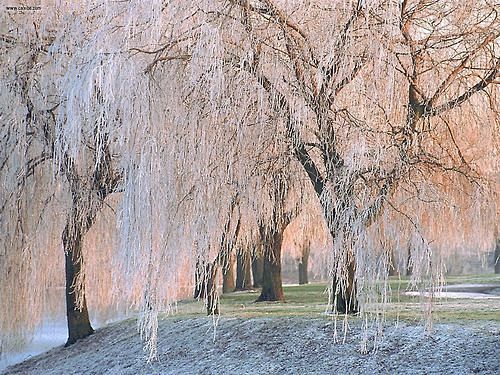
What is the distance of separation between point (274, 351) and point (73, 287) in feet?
13.4

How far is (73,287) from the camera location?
12219 mm

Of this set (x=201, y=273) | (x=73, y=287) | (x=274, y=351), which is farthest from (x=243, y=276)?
(x=201, y=273)

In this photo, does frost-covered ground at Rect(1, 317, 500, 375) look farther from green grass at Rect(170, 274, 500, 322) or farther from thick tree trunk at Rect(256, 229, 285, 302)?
thick tree trunk at Rect(256, 229, 285, 302)

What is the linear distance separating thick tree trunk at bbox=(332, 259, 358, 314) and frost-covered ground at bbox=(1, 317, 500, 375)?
11.1 inches

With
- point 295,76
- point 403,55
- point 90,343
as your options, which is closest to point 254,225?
point 295,76

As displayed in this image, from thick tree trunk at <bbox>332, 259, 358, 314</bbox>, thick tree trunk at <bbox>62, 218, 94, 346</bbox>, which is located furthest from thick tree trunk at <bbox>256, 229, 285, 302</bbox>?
thick tree trunk at <bbox>332, 259, 358, 314</bbox>

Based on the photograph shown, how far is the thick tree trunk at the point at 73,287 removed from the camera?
11.3 meters

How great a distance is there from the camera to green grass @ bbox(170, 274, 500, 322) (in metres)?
9.44

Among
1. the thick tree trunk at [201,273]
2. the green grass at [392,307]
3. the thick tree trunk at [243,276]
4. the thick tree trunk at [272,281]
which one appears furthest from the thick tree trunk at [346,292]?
the thick tree trunk at [243,276]

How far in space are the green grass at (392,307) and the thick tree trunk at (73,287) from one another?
1650 millimetres

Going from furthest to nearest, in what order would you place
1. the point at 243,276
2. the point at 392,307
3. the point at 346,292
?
Result: 1. the point at 243,276
2. the point at 392,307
3. the point at 346,292

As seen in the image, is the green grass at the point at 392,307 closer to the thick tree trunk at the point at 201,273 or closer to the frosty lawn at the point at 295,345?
the frosty lawn at the point at 295,345

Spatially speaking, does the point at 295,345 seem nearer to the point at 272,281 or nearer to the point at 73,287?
the point at 73,287

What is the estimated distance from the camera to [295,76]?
8.52 metres
